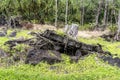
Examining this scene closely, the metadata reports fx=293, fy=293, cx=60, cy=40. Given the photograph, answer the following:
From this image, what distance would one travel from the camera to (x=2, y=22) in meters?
40.1

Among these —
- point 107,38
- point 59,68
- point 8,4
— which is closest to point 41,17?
point 8,4

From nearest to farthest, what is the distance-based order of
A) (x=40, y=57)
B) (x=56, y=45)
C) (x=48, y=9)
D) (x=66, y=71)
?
1. (x=66, y=71)
2. (x=40, y=57)
3. (x=56, y=45)
4. (x=48, y=9)

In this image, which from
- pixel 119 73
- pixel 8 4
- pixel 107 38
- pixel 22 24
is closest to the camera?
pixel 119 73

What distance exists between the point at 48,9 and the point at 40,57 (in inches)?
1229

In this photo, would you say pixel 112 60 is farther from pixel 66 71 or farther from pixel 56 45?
pixel 56 45

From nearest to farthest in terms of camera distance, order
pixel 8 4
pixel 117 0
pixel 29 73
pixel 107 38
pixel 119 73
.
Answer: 1. pixel 29 73
2. pixel 119 73
3. pixel 107 38
4. pixel 8 4
5. pixel 117 0

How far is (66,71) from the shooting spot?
1633 centimetres

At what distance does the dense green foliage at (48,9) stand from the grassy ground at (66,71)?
26.0m

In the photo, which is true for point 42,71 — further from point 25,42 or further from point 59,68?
point 25,42

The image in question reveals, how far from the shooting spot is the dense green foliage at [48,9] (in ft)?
148

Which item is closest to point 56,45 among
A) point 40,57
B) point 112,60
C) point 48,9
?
point 40,57

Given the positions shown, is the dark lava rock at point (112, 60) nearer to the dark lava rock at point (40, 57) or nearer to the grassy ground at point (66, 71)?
the grassy ground at point (66, 71)

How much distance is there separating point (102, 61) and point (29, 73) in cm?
518

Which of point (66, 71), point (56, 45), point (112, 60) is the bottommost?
point (112, 60)
